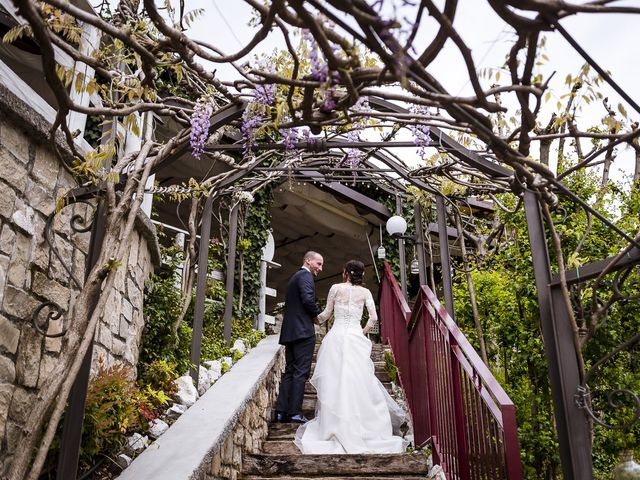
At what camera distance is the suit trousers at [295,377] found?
14.5 feet

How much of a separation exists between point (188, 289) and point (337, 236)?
604cm

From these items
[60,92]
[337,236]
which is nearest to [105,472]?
[60,92]

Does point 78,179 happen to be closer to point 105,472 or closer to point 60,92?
point 60,92

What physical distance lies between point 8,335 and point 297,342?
2.66 metres

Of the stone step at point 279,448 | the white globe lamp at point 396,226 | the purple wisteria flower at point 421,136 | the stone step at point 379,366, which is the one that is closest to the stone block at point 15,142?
the purple wisteria flower at point 421,136

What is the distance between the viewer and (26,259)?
235 centimetres

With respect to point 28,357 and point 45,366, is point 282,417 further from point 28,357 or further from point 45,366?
point 28,357

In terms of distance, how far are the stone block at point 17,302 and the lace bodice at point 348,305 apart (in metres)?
2.74

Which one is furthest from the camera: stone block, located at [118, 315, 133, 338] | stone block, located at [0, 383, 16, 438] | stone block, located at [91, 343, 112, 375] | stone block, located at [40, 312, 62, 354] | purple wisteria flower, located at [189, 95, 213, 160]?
stone block, located at [118, 315, 133, 338]

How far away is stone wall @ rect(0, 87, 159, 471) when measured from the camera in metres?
2.18

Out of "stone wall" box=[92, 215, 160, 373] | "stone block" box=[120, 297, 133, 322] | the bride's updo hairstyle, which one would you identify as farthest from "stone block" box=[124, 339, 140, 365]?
the bride's updo hairstyle

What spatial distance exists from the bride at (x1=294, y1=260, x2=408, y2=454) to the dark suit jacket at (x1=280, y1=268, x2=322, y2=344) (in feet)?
0.64

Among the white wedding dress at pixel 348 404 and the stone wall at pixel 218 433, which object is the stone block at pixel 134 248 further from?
the white wedding dress at pixel 348 404

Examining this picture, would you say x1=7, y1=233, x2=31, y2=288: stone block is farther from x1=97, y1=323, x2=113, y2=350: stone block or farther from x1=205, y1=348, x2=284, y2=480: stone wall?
x1=205, y1=348, x2=284, y2=480: stone wall
